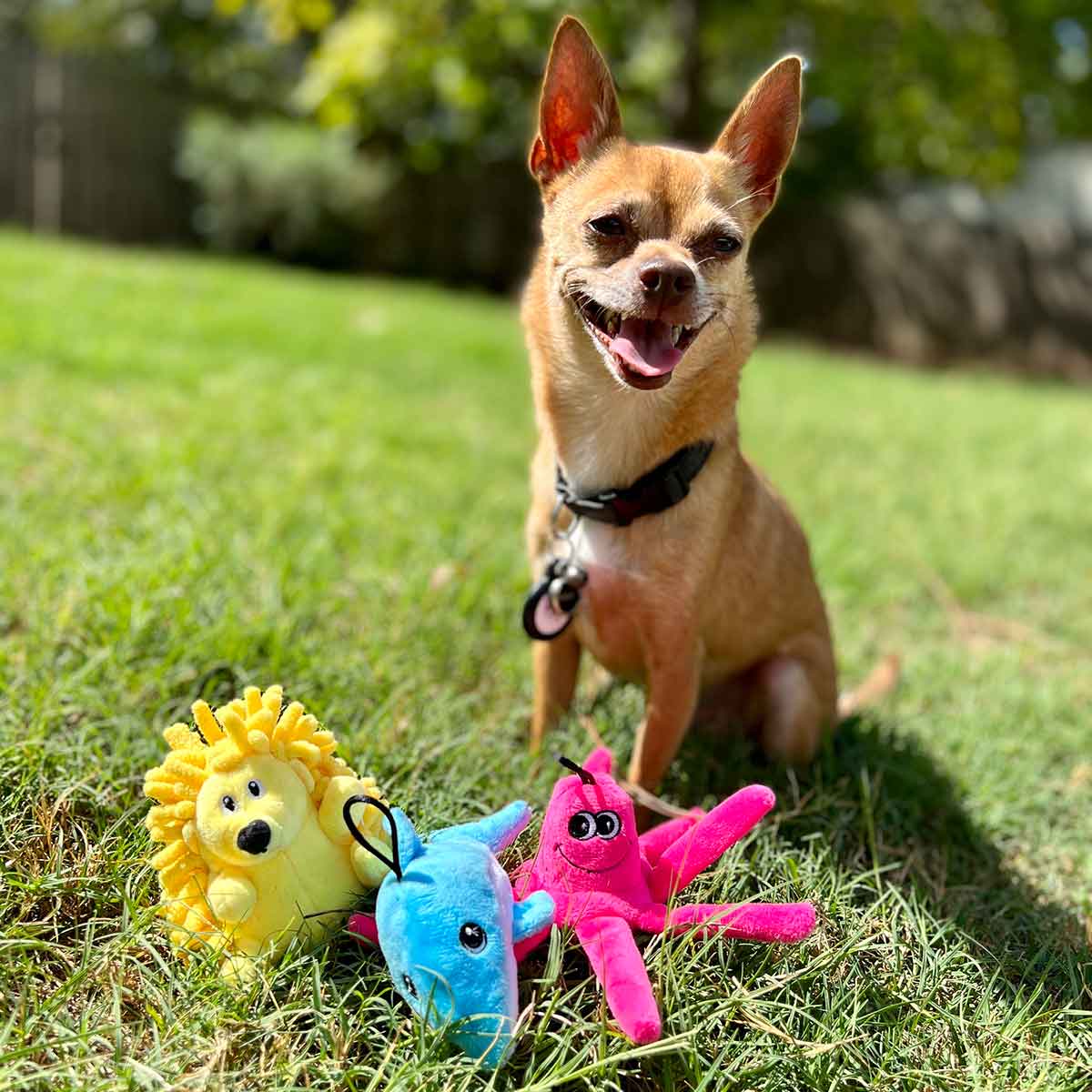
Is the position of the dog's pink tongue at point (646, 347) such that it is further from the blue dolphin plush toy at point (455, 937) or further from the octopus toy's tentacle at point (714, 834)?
the blue dolphin plush toy at point (455, 937)

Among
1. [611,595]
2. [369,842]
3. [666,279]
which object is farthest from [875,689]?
[369,842]

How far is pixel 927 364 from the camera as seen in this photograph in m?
12.9

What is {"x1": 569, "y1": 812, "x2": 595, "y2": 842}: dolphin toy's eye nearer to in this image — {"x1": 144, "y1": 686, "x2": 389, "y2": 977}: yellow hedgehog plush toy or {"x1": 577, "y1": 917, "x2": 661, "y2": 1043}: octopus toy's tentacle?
{"x1": 577, "y1": 917, "x2": 661, "y2": 1043}: octopus toy's tentacle

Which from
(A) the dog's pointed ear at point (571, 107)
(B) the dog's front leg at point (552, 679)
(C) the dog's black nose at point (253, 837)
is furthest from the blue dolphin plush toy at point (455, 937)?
(A) the dog's pointed ear at point (571, 107)

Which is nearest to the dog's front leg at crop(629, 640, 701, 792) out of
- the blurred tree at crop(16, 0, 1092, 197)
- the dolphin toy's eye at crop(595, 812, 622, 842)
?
the dolphin toy's eye at crop(595, 812, 622, 842)

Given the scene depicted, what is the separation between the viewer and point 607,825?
5.46 ft

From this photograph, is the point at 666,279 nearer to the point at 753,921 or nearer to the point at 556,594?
the point at 556,594

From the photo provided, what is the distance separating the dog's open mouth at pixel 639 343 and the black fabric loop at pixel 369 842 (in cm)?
96

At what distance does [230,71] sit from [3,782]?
18.8 meters

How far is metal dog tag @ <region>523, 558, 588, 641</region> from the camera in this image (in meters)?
2.23

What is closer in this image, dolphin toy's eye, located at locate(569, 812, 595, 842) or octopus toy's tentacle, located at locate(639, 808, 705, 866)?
dolphin toy's eye, located at locate(569, 812, 595, 842)

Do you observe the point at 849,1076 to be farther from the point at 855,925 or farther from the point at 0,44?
the point at 0,44

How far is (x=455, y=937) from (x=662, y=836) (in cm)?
57

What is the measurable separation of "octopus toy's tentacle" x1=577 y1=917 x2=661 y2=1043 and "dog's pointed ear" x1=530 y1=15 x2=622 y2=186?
1686mm
